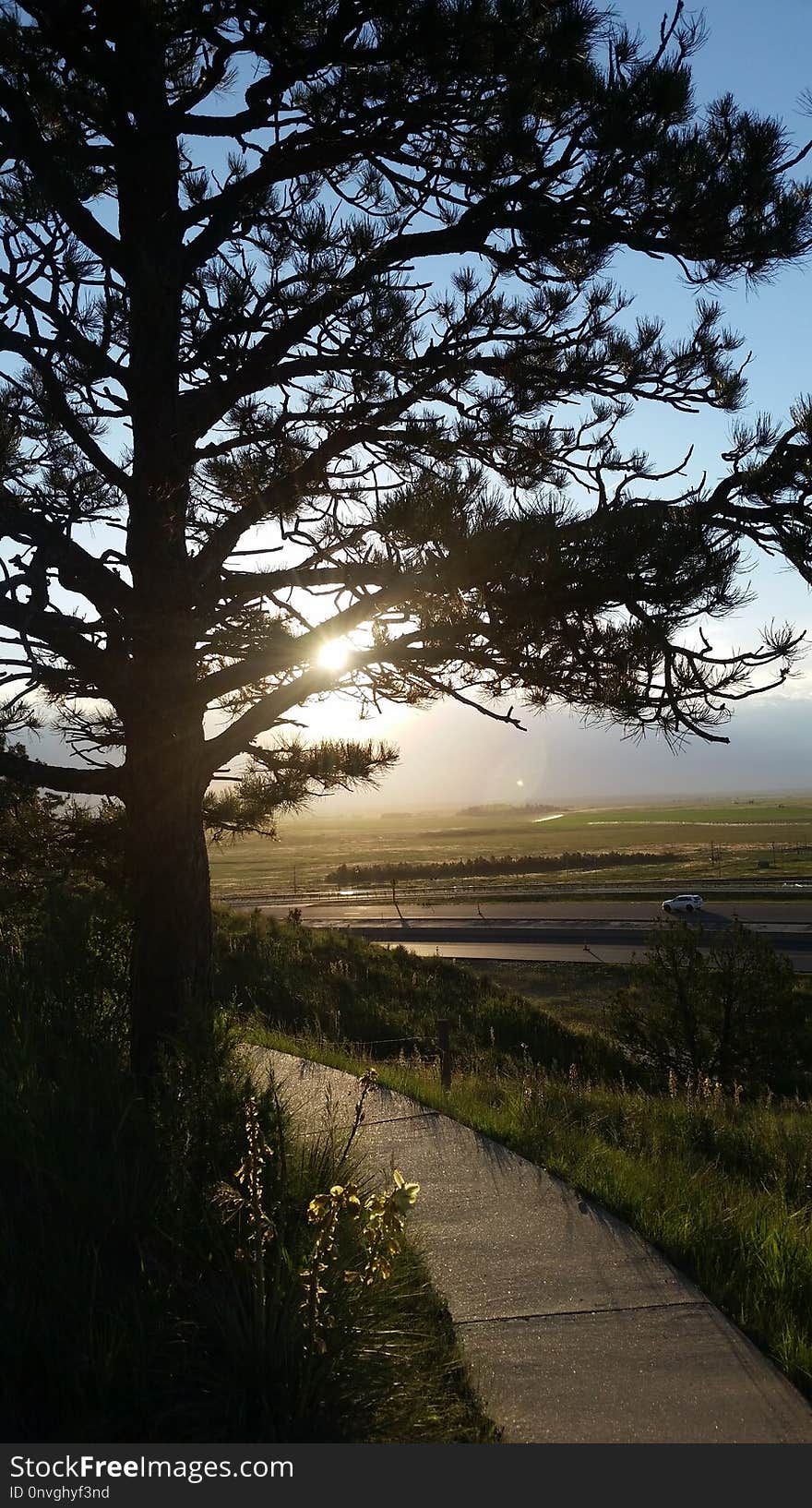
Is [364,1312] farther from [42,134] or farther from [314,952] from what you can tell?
[314,952]

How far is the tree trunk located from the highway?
66.9 ft

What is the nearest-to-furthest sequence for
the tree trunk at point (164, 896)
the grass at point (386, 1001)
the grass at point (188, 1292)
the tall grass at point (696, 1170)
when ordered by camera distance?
the grass at point (188, 1292) < the tall grass at point (696, 1170) < the tree trunk at point (164, 896) < the grass at point (386, 1001)

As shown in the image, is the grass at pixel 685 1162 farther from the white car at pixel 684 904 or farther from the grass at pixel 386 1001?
the white car at pixel 684 904

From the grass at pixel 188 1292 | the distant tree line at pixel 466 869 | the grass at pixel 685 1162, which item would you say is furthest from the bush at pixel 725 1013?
the distant tree line at pixel 466 869

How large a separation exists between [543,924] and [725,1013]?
20.9m

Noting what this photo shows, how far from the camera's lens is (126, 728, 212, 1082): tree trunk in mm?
5629

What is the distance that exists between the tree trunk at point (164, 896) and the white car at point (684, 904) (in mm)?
33071

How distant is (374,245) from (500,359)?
107cm

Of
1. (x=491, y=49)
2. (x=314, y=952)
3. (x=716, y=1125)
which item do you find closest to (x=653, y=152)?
(x=491, y=49)

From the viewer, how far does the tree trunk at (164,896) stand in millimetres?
5629

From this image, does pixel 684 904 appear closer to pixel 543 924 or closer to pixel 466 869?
pixel 543 924

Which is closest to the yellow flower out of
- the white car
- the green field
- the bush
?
the bush

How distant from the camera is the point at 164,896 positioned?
18.7ft

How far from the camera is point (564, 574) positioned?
468 centimetres
